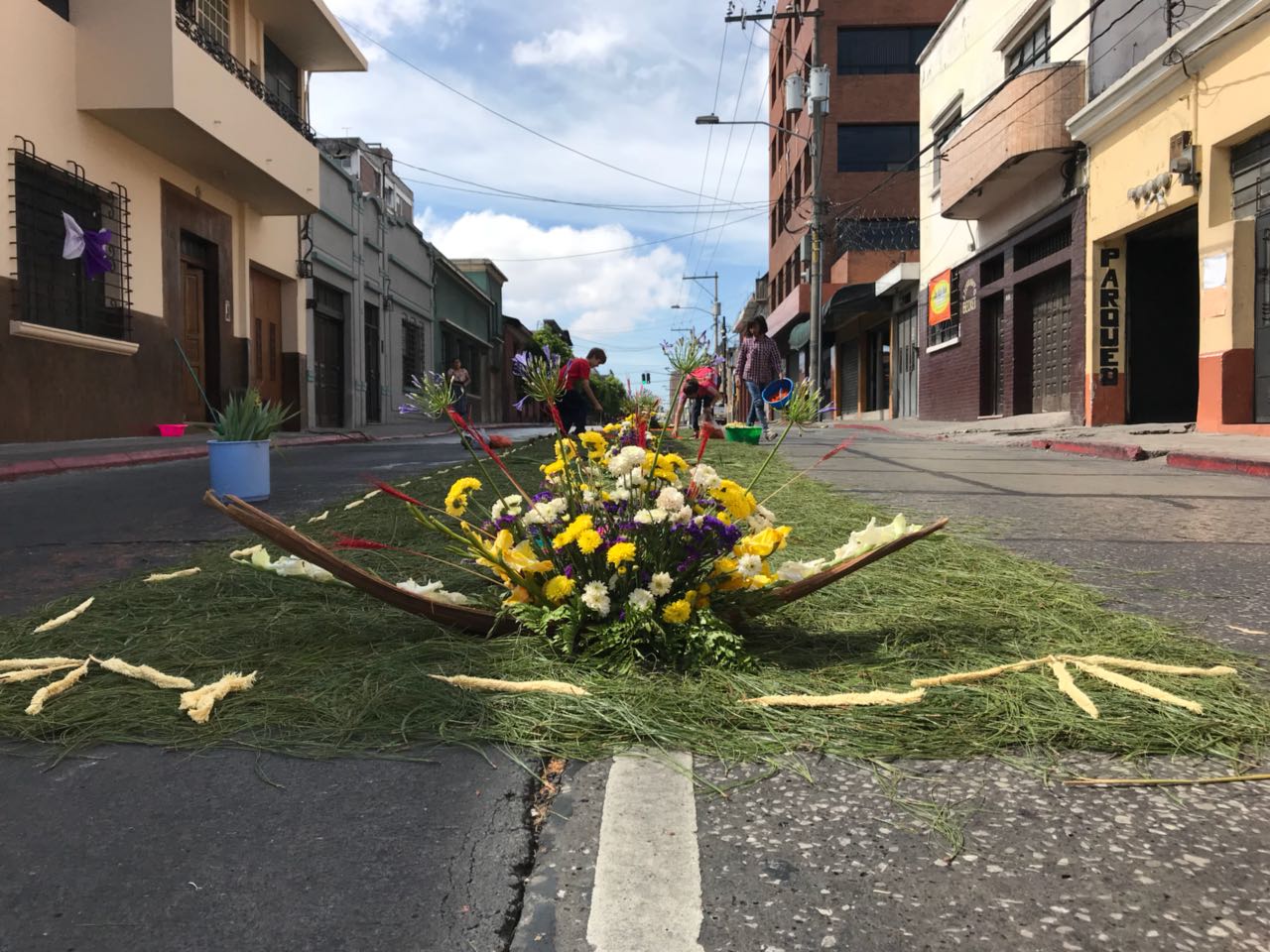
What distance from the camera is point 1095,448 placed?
926cm

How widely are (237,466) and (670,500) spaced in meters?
4.04

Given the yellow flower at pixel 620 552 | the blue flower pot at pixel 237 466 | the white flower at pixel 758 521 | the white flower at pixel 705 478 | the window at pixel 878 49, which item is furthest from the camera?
the window at pixel 878 49

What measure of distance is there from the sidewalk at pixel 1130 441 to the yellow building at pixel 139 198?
1070 centimetres

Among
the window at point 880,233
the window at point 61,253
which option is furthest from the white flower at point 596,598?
the window at point 880,233

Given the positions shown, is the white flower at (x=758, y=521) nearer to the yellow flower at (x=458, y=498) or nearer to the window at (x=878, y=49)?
the yellow flower at (x=458, y=498)

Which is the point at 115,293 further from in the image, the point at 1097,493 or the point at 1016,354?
the point at 1016,354

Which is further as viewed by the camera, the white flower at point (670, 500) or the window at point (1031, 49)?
the window at point (1031, 49)

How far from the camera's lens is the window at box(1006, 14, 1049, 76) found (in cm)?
1464

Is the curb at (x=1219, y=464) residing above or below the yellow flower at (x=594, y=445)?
below

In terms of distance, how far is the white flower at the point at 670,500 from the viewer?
1885mm

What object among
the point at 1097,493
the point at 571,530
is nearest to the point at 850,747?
the point at 571,530

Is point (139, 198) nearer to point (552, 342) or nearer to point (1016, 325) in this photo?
point (1016, 325)

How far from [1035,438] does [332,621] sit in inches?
414

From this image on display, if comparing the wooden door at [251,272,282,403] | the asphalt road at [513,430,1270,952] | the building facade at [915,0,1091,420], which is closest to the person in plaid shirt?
the building facade at [915,0,1091,420]
